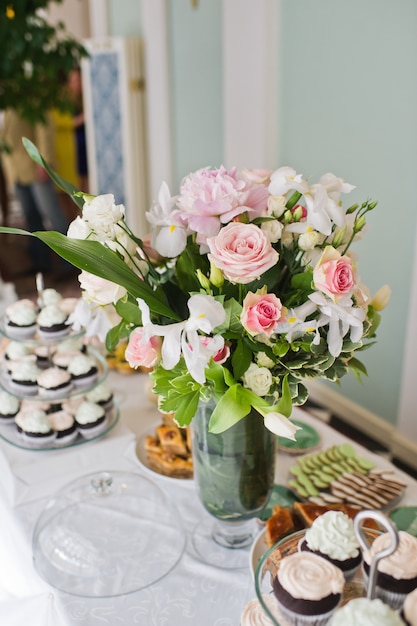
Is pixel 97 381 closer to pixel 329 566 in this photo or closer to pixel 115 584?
pixel 115 584

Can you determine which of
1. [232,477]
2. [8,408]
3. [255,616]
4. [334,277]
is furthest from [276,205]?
[8,408]

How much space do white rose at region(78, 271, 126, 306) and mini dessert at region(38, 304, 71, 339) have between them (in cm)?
44

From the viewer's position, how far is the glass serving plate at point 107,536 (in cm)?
87

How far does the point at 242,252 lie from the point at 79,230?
212mm

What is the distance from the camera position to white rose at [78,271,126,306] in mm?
781

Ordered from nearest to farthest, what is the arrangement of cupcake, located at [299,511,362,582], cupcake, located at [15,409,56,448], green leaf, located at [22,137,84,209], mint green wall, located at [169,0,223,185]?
cupcake, located at [299,511,362,582], green leaf, located at [22,137,84,209], cupcake, located at [15,409,56,448], mint green wall, located at [169,0,223,185]

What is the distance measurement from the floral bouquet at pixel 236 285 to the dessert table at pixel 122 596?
0.26 meters

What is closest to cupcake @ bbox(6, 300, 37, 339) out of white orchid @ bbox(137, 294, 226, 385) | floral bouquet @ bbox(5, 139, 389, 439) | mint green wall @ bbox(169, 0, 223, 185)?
floral bouquet @ bbox(5, 139, 389, 439)

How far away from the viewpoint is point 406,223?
7.30 feet

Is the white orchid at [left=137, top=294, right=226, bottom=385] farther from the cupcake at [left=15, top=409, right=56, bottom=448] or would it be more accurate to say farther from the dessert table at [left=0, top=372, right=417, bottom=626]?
the cupcake at [left=15, top=409, right=56, bottom=448]

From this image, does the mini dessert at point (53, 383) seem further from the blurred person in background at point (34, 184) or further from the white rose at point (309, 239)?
the blurred person in background at point (34, 184)

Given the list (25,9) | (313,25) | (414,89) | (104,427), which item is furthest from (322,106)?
(104,427)

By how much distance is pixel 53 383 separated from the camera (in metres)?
1.19

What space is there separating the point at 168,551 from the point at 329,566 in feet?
1.20
